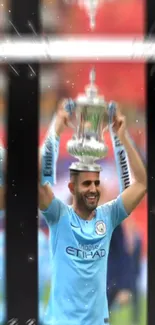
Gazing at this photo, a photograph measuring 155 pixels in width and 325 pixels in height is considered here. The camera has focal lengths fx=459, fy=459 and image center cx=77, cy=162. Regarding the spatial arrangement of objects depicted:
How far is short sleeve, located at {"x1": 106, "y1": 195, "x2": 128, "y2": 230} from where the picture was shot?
5.27 ft

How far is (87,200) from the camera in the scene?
160 centimetres

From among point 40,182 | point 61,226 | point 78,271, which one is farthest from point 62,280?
point 40,182

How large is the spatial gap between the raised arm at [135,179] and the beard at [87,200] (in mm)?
95

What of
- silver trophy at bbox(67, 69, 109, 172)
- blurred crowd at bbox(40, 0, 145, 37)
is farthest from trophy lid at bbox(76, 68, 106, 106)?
blurred crowd at bbox(40, 0, 145, 37)

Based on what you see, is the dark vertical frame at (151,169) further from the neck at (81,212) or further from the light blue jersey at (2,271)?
the light blue jersey at (2,271)

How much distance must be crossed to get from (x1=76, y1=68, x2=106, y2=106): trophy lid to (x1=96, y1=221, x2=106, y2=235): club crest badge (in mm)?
415

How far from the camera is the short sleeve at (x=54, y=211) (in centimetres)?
159

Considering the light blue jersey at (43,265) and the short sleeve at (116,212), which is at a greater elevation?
the short sleeve at (116,212)

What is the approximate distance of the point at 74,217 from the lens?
1600 mm

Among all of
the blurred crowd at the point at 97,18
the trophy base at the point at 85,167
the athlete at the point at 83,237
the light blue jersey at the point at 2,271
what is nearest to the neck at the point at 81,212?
the athlete at the point at 83,237

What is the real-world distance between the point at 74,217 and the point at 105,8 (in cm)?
74

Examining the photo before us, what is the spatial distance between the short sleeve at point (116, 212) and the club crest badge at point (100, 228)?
0.03 m

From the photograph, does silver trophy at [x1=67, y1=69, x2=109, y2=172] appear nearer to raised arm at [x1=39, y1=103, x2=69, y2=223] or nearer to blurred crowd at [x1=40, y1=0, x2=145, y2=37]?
raised arm at [x1=39, y1=103, x2=69, y2=223]

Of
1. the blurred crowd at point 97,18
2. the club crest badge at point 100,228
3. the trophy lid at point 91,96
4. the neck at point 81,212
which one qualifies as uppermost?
the blurred crowd at point 97,18
